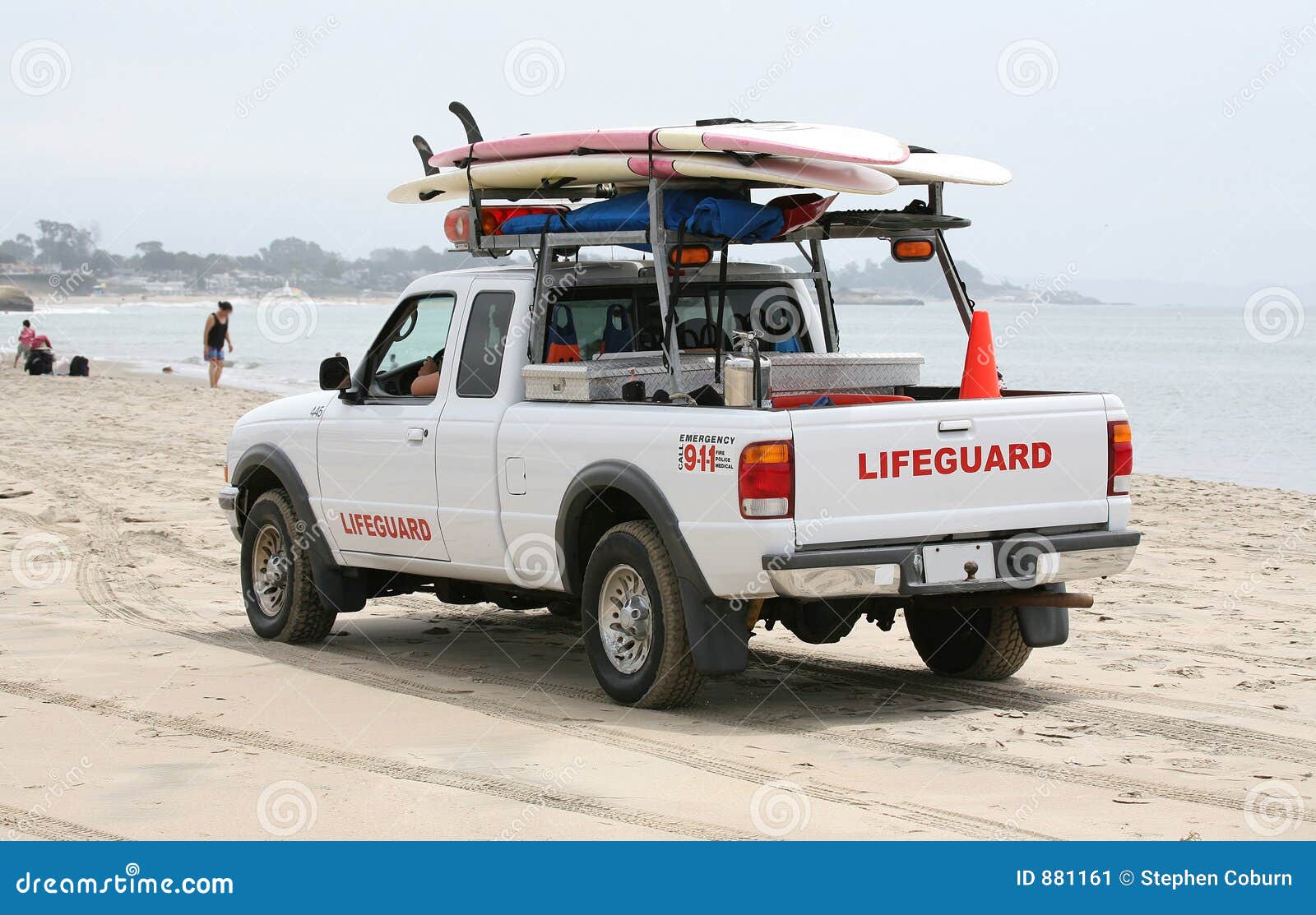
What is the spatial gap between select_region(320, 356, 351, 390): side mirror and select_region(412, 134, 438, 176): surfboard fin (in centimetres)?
108

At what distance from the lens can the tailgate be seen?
684 centimetres

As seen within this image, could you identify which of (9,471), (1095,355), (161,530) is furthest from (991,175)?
(1095,355)

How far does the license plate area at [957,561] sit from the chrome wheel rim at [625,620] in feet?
4.01

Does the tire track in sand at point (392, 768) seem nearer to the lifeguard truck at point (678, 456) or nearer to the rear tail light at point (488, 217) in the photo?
the lifeguard truck at point (678, 456)

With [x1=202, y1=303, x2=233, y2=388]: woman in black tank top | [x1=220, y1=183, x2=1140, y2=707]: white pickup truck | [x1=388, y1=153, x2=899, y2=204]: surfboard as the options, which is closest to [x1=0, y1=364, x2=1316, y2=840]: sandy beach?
[x1=220, y1=183, x2=1140, y2=707]: white pickup truck

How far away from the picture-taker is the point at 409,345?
358 inches

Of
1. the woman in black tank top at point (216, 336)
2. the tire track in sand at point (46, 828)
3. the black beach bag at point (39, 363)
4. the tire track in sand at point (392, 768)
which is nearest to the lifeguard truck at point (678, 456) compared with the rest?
the tire track in sand at point (392, 768)

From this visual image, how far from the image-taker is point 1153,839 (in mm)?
5500

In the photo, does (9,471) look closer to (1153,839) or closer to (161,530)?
(161,530)

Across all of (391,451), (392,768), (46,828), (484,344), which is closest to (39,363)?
(391,451)

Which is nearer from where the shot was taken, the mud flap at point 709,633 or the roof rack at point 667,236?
the mud flap at point 709,633

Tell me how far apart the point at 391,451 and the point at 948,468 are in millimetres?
3075

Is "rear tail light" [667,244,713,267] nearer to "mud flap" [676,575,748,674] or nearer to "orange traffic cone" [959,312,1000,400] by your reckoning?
"orange traffic cone" [959,312,1000,400]

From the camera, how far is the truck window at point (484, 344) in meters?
8.31
